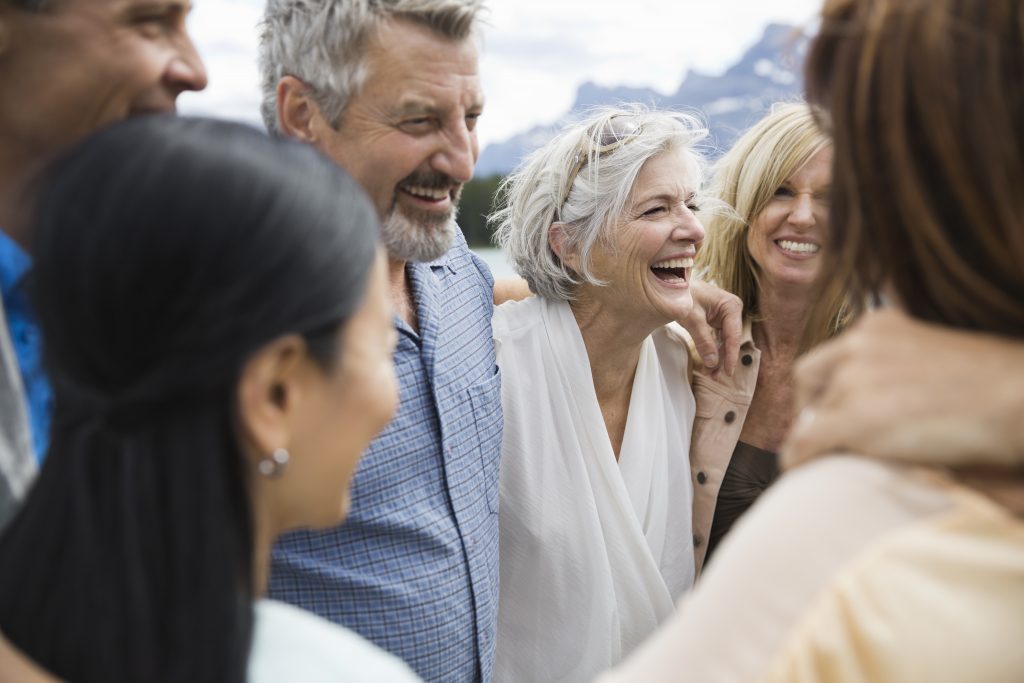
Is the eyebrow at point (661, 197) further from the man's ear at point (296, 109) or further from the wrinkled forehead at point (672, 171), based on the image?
the man's ear at point (296, 109)

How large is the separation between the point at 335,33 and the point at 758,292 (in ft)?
5.76

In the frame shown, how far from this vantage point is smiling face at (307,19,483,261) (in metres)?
2.02

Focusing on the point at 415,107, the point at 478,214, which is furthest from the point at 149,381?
the point at 478,214

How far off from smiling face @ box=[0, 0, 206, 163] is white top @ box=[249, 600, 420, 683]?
0.83 metres

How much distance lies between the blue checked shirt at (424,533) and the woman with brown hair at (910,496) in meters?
1.14

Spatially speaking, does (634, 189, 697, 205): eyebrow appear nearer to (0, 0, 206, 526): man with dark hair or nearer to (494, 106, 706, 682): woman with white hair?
(494, 106, 706, 682): woman with white hair

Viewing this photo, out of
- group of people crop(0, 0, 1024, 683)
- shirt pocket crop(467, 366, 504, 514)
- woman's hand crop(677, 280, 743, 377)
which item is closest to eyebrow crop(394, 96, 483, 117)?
group of people crop(0, 0, 1024, 683)

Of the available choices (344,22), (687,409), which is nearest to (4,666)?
(344,22)

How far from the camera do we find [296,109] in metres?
2.07

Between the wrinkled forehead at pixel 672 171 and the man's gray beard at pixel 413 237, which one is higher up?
the man's gray beard at pixel 413 237

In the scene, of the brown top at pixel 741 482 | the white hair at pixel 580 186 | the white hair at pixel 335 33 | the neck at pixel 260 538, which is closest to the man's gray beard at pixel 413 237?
the white hair at pixel 335 33

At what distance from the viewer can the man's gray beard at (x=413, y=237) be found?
6.89 ft

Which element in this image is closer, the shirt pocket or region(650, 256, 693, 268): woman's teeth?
the shirt pocket

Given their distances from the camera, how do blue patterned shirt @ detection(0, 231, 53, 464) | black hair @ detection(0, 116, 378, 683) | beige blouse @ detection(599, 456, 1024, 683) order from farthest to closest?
blue patterned shirt @ detection(0, 231, 53, 464) < black hair @ detection(0, 116, 378, 683) < beige blouse @ detection(599, 456, 1024, 683)
